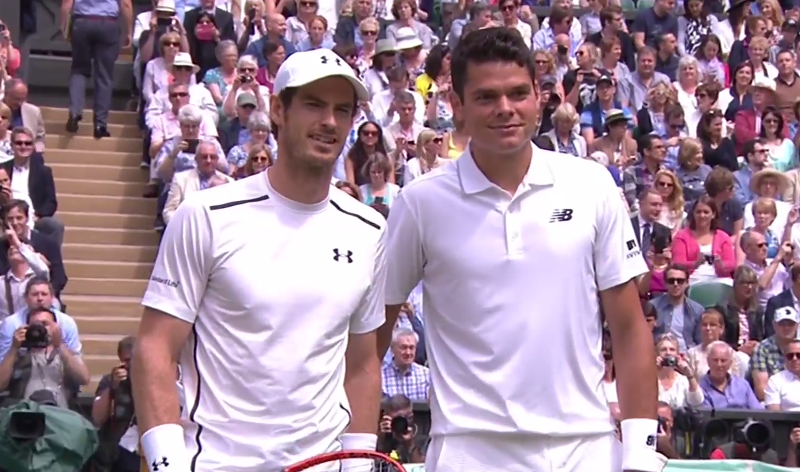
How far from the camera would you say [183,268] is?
4.15 meters

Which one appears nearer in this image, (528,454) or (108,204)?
(528,454)

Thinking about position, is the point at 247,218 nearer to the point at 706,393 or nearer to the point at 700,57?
the point at 706,393

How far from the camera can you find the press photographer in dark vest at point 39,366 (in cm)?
1046

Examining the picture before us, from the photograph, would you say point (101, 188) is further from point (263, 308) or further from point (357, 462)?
point (357, 462)

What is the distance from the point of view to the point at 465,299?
14.3 ft

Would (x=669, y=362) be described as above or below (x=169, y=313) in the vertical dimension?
below

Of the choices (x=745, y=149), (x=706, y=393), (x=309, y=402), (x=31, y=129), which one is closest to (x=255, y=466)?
(x=309, y=402)

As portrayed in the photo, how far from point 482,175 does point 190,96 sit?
10418 mm

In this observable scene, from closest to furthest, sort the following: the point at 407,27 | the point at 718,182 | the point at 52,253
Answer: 1. the point at 52,253
2. the point at 718,182
3. the point at 407,27

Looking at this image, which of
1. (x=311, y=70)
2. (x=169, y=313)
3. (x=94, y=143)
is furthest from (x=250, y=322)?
(x=94, y=143)

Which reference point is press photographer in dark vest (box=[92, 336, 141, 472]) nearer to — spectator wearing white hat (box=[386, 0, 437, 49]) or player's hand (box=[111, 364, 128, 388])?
player's hand (box=[111, 364, 128, 388])

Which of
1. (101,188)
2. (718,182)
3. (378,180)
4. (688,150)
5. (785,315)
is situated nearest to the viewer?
(785,315)

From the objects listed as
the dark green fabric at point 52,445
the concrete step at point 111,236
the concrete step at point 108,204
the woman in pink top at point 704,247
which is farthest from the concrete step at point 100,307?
the woman in pink top at point 704,247

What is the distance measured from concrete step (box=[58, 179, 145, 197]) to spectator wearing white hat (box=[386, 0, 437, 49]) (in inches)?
128
